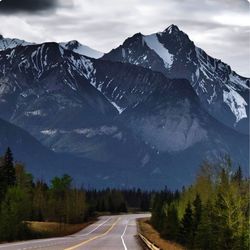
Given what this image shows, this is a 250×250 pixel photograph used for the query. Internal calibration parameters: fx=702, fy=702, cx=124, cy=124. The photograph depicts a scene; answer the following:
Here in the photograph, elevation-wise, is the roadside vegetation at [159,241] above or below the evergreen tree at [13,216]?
below

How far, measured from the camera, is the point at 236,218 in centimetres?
4425

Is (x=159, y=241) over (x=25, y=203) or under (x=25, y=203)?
under

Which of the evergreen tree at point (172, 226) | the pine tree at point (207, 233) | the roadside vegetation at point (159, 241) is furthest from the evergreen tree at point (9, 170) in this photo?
the pine tree at point (207, 233)

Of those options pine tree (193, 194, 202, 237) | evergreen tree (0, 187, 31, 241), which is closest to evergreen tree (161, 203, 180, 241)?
pine tree (193, 194, 202, 237)

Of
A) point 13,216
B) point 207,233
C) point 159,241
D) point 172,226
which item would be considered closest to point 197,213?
point 159,241

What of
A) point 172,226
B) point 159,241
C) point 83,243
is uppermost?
point 172,226

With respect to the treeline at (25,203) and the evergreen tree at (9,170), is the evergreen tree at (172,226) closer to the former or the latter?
the treeline at (25,203)

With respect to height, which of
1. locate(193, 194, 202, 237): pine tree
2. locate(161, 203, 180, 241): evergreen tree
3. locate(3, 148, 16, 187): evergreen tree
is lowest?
locate(161, 203, 180, 241): evergreen tree

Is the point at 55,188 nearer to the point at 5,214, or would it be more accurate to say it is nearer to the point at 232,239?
the point at 5,214

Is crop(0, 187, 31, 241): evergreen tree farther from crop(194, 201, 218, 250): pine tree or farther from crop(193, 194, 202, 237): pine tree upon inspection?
crop(194, 201, 218, 250): pine tree

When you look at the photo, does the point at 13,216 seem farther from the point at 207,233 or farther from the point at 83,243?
the point at 207,233

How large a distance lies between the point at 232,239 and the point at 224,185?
9849 millimetres

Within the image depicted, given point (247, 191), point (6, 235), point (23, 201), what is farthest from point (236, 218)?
point (23, 201)

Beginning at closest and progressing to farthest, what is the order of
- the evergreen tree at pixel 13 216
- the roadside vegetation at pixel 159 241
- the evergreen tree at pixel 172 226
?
1. the roadside vegetation at pixel 159 241
2. the evergreen tree at pixel 13 216
3. the evergreen tree at pixel 172 226
